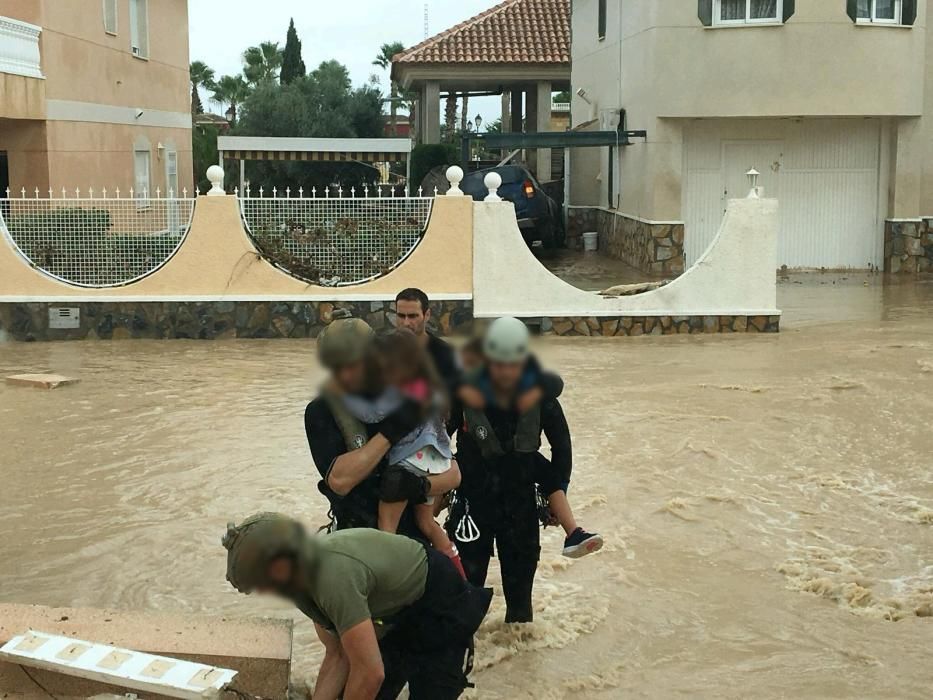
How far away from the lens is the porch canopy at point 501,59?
28047 millimetres

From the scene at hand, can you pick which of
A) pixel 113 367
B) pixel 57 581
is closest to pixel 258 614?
pixel 57 581

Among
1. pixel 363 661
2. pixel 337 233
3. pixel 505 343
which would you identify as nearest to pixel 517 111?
pixel 337 233

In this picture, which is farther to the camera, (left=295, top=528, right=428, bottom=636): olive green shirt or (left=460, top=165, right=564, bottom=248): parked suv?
(left=460, top=165, right=564, bottom=248): parked suv

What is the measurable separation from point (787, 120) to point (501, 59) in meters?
9.24

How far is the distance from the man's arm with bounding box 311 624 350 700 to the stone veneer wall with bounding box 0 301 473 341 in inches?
395

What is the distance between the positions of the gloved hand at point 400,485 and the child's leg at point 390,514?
0.06 meters

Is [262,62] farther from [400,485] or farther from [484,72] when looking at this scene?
[400,485]

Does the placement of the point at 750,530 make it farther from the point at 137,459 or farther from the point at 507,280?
the point at 507,280

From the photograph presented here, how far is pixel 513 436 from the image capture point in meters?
5.12

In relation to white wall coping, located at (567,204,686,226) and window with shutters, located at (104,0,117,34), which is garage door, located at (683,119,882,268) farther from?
window with shutters, located at (104,0,117,34)

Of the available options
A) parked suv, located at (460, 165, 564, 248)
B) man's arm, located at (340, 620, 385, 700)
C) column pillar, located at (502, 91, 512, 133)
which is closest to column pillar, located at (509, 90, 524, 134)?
column pillar, located at (502, 91, 512, 133)

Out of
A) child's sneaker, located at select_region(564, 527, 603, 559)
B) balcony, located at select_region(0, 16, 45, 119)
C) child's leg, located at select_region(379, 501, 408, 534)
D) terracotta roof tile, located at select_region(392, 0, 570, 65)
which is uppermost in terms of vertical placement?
terracotta roof tile, located at select_region(392, 0, 570, 65)

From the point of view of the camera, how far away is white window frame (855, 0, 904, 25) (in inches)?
746

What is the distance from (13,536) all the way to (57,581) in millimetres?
939
